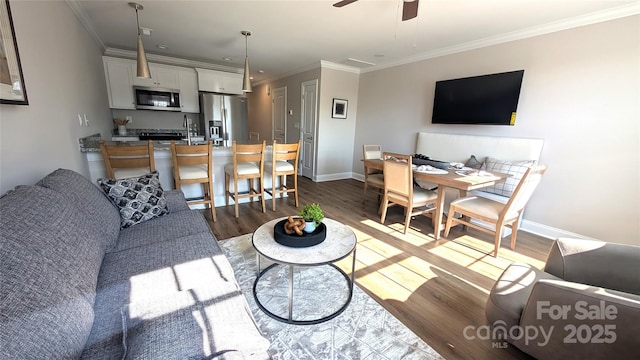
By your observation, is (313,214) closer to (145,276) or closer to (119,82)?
(145,276)

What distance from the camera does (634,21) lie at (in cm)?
230

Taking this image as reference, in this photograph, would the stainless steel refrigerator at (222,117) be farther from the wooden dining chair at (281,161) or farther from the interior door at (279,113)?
the wooden dining chair at (281,161)

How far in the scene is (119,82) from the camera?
438 centimetres

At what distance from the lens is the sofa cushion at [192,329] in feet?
2.58

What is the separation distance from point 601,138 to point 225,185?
172 inches

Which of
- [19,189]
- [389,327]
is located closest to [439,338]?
[389,327]

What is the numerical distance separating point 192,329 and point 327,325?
948 millimetres

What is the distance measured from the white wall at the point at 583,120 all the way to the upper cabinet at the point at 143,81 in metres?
4.95

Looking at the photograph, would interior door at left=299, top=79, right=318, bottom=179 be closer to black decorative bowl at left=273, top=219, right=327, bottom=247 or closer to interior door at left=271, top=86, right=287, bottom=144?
interior door at left=271, top=86, right=287, bottom=144

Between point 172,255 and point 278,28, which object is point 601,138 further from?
point 172,255

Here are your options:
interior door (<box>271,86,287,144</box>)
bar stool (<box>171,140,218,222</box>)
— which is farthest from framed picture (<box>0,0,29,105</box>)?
interior door (<box>271,86,287,144</box>)

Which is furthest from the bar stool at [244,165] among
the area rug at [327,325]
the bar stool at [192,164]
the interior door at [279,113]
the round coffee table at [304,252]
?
the interior door at [279,113]

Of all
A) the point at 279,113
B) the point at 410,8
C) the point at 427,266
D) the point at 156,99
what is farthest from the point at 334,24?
the point at 156,99

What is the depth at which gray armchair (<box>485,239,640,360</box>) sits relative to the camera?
936 millimetres
